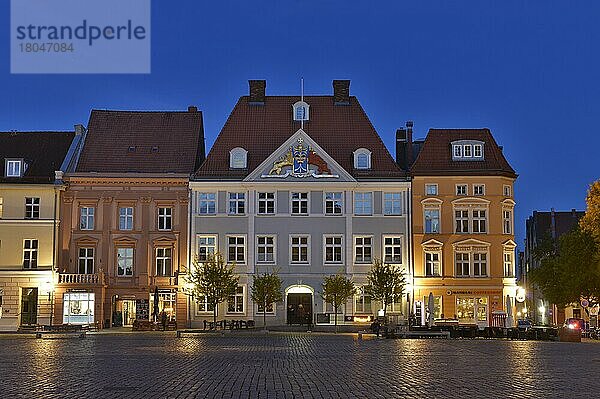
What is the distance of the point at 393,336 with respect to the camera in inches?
1994

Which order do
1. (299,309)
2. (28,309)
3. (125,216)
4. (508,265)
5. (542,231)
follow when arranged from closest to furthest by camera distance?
(28,309)
(299,309)
(125,216)
(508,265)
(542,231)

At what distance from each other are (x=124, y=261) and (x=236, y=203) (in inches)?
341

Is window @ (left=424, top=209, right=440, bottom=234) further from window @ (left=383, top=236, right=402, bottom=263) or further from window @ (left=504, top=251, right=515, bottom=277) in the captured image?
window @ (left=504, top=251, right=515, bottom=277)

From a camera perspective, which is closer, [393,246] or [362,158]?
[393,246]

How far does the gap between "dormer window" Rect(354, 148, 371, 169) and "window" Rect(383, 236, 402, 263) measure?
5.38 m

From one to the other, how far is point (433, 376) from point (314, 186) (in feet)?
148

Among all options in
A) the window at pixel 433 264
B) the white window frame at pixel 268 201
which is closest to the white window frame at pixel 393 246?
the window at pixel 433 264

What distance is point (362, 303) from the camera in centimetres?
6800

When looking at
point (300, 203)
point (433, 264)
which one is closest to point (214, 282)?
point (300, 203)

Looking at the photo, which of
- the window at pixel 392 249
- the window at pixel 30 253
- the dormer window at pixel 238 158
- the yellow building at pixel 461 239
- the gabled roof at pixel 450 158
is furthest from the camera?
the dormer window at pixel 238 158

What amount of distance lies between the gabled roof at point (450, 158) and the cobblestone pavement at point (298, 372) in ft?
103

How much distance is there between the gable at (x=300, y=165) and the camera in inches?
2675

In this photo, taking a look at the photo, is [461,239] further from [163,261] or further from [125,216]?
[125,216]

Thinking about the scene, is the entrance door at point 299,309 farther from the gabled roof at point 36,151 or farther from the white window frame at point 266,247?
the gabled roof at point 36,151
